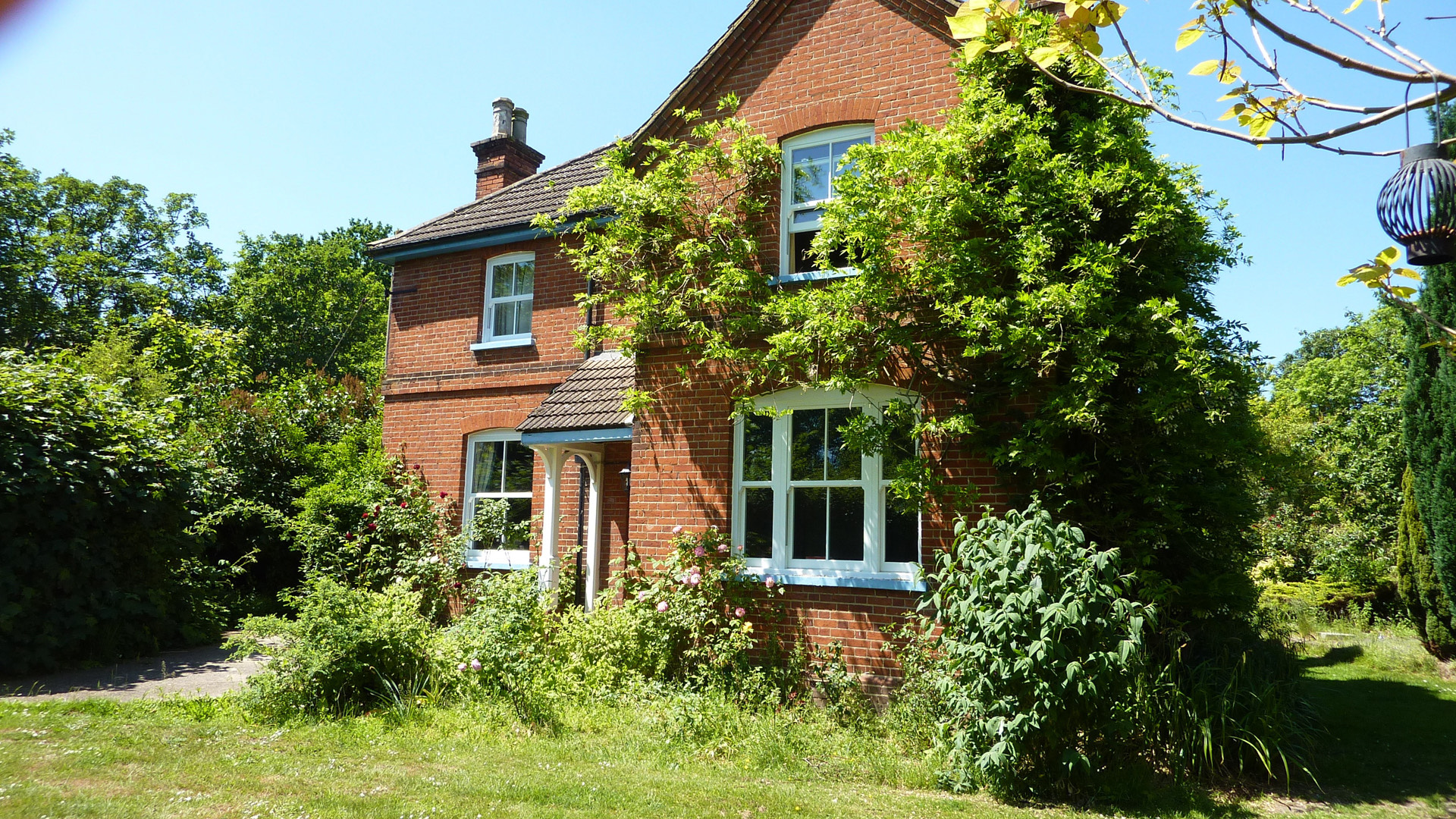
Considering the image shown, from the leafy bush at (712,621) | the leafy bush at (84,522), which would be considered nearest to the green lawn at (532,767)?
the leafy bush at (712,621)

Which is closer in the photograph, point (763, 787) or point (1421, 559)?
point (763, 787)

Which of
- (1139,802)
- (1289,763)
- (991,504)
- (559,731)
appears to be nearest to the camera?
(1139,802)

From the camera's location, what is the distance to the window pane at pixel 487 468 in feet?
48.8

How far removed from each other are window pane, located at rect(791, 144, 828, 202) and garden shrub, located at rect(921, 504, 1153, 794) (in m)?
4.92

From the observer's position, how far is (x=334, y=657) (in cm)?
884

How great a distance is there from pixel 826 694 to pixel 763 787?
7.46 ft

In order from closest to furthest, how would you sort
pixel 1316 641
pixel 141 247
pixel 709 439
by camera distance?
1. pixel 709 439
2. pixel 1316 641
3. pixel 141 247

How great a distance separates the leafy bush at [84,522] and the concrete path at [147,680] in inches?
17.4

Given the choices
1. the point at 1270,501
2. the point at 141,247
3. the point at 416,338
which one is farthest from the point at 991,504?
the point at 141,247

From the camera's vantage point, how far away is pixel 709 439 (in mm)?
10109

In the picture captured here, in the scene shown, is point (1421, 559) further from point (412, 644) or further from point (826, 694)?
point (412, 644)

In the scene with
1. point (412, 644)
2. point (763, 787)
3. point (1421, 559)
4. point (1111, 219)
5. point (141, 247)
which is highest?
point (141, 247)

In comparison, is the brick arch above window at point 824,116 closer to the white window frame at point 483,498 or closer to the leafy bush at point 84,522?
the white window frame at point 483,498

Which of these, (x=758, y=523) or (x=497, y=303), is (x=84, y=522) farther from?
(x=758, y=523)
